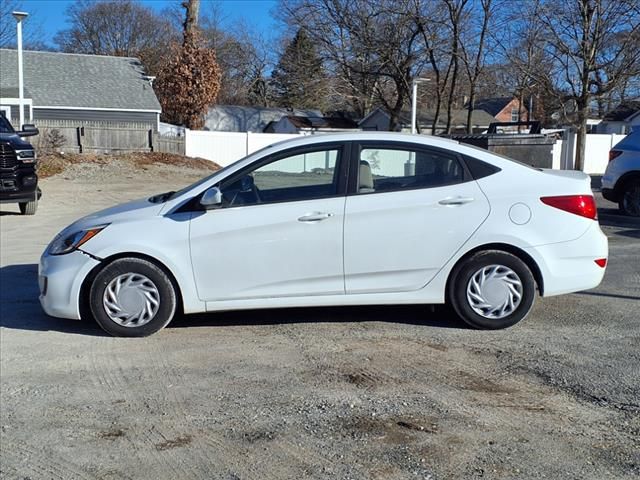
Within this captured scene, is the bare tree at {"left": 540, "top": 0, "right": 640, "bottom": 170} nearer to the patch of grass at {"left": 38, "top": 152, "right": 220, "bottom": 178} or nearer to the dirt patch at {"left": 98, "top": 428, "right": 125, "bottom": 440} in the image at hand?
the patch of grass at {"left": 38, "top": 152, "right": 220, "bottom": 178}

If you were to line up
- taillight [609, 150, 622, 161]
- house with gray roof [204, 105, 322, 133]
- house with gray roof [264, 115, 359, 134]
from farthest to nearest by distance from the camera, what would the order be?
house with gray roof [204, 105, 322, 133] → house with gray roof [264, 115, 359, 134] → taillight [609, 150, 622, 161]

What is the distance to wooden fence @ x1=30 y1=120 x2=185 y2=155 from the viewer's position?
29.1 meters

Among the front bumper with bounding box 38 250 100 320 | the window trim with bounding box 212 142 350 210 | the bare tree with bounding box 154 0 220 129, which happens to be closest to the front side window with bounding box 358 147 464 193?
the window trim with bounding box 212 142 350 210

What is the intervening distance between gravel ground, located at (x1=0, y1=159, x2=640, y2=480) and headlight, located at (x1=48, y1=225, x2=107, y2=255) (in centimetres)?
74

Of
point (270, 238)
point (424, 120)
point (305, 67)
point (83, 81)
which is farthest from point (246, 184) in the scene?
point (424, 120)

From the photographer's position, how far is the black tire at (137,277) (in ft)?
18.7

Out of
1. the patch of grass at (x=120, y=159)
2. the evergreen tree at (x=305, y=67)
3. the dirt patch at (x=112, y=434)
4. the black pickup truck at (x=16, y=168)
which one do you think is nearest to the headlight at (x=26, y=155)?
the black pickup truck at (x=16, y=168)

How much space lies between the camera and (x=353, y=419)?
4.07 meters

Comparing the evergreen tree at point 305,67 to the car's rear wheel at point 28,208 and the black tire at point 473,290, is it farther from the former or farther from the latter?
the black tire at point 473,290

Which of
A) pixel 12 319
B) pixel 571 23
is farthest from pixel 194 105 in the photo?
pixel 12 319

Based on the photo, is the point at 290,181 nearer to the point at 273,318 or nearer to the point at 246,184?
the point at 246,184

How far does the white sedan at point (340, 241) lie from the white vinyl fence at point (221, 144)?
88.5 ft

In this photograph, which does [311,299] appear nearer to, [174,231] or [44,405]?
[174,231]

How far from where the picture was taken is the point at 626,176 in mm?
12672
